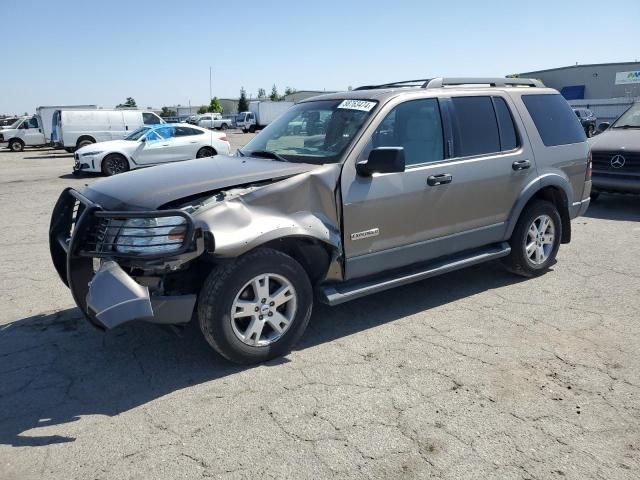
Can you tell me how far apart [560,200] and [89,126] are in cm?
2292

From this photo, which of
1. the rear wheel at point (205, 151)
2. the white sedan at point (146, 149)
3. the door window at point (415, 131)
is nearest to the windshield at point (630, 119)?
the door window at point (415, 131)

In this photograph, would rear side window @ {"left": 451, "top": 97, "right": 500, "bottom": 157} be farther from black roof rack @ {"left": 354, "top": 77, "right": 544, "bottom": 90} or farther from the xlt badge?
the xlt badge

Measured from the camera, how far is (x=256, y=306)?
12.4 ft

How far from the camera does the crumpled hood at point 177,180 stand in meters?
3.63

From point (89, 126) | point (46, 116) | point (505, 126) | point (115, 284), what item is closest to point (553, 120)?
point (505, 126)

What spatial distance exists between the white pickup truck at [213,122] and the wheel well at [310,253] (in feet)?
172

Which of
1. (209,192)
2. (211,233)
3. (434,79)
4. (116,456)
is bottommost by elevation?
(116,456)

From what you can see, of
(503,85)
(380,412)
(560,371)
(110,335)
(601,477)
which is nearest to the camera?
(601,477)

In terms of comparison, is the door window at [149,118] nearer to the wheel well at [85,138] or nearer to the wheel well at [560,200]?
the wheel well at [85,138]

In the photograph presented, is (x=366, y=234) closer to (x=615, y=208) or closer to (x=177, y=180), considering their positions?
Result: (x=177, y=180)

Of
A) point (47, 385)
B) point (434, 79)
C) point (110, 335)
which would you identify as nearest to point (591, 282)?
point (434, 79)

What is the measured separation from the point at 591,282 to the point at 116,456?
4.80 meters

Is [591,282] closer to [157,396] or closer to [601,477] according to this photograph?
[601,477]

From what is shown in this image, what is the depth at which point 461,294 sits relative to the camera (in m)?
5.32
